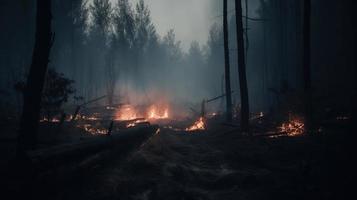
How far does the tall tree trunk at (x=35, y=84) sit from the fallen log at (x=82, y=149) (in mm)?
1135

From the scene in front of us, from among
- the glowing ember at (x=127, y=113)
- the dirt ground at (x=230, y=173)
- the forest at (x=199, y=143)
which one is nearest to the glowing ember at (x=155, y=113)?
the forest at (x=199, y=143)

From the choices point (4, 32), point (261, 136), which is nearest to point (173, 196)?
point (261, 136)

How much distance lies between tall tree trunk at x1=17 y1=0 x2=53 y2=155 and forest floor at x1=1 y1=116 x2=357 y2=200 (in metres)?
1.81

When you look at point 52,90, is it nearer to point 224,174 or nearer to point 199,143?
point 199,143

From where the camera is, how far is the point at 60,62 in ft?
170

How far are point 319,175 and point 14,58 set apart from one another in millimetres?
45970

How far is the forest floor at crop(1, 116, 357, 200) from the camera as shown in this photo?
737cm

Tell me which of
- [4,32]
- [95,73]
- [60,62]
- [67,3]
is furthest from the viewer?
[95,73]

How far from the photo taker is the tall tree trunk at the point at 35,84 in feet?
28.1

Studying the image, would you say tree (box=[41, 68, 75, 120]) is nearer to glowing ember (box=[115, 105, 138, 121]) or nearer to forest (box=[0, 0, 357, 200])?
forest (box=[0, 0, 357, 200])

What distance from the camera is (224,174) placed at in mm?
9555

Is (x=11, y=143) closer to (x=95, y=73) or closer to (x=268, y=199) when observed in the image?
(x=268, y=199)

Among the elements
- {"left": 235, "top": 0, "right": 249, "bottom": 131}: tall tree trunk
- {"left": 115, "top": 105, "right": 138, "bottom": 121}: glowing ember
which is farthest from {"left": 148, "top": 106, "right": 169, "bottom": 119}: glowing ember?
{"left": 235, "top": 0, "right": 249, "bottom": 131}: tall tree trunk

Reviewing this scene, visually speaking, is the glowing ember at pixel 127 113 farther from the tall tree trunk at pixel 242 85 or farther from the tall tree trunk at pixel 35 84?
the tall tree trunk at pixel 35 84
